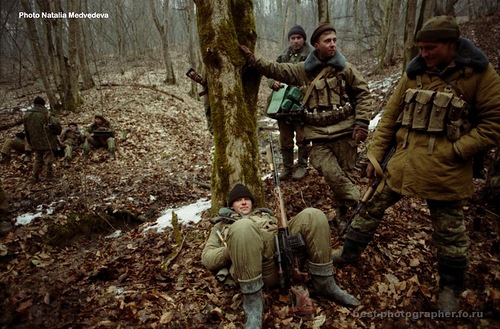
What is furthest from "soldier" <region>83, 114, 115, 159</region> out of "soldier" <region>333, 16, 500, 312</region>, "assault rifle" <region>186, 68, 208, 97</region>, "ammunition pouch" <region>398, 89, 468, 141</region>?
"ammunition pouch" <region>398, 89, 468, 141</region>

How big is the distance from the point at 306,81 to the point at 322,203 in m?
2.14

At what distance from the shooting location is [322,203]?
16.8 feet

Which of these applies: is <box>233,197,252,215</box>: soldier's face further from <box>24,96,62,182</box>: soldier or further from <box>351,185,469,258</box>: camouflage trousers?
<box>24,96,62,182</box>: soldier

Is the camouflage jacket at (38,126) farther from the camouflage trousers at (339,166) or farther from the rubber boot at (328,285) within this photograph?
the rubber boot at (328,285)

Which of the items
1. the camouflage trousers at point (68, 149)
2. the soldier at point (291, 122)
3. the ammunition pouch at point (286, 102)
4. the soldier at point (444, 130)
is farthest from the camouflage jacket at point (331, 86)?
the camouflage trousers at point (68, 149)

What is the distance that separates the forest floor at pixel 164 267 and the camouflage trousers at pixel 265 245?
467mm

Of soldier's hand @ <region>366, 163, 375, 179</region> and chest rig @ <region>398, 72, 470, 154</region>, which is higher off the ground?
chest rig @ <region>398, 72, 470, 154</region>

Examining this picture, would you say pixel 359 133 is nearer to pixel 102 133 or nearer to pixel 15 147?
pixel 102 133

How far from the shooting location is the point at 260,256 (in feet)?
9.91

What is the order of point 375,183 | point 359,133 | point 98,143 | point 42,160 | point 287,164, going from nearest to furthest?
point 375,183 → point 359,133 → point 287,164 → point 42,160 → point 98,143

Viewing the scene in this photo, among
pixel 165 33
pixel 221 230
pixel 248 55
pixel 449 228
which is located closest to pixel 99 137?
pixel 248 55

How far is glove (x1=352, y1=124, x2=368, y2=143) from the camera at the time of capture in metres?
3.99

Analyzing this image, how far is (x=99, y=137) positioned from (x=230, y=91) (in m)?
8.29

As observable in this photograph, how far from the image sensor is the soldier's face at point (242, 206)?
3.71 metres
